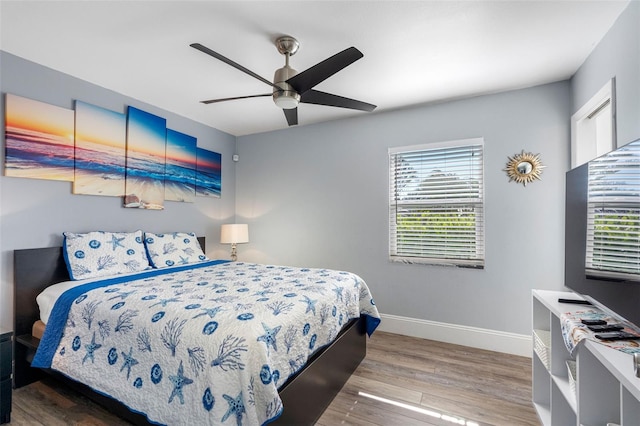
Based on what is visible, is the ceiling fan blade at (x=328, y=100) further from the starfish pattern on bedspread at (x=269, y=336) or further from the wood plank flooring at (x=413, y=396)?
the wood plank flooring at (x=413, y=396)

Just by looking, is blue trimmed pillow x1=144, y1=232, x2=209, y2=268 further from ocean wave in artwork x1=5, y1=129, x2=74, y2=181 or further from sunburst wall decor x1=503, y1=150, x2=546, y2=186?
sunburst wall decor x1=503, y1=150, x2=546, y2=186

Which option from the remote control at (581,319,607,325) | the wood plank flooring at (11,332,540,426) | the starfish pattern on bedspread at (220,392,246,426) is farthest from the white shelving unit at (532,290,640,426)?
the starfish pattern on bedspread at (220,392,246,426)

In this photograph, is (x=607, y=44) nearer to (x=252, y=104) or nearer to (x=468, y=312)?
(x=468, y=312)

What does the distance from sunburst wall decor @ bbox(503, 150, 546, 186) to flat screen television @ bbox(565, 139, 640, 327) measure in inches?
46.9

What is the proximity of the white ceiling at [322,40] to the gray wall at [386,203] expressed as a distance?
363 mm

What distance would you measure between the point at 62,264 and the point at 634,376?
11.7 ft

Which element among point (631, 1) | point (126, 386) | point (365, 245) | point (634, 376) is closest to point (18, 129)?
point (126, 386)

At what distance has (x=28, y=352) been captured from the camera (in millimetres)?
2219

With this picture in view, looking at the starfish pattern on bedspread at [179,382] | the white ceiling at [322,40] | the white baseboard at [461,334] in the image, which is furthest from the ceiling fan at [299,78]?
the white baseboard at [461,334]

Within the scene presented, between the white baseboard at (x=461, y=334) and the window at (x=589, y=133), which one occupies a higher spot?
the window at (x=589, y=133)

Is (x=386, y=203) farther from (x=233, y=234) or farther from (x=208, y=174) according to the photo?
(x=208, y=174)

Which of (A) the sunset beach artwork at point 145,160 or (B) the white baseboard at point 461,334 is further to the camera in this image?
(A) the sunset beach artwork at point 145,160

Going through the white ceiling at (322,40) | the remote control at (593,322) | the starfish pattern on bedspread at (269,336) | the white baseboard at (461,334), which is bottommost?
the white baseboard at (461,334)

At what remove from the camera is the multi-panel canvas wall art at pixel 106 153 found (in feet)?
7.70
